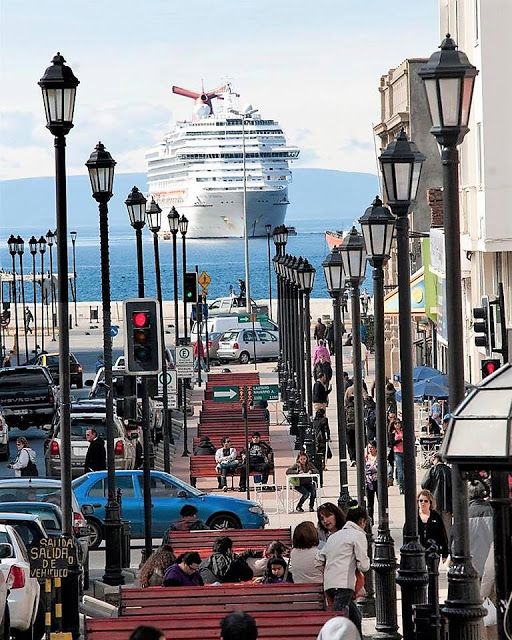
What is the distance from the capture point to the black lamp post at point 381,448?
16.2m

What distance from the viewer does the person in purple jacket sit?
1571cm

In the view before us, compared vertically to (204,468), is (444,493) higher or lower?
higher

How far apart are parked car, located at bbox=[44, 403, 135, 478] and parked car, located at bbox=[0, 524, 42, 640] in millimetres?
14750

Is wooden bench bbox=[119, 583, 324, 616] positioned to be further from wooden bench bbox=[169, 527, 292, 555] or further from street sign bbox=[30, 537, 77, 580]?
wooden bench bbox=[169, 527, 292, 555]

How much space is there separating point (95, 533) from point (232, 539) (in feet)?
17.1

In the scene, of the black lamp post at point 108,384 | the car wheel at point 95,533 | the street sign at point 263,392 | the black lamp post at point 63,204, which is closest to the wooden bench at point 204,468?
the street sign at point 263,392

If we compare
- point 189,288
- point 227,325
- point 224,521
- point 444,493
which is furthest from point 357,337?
point 227,325

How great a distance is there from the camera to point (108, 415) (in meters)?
24.5

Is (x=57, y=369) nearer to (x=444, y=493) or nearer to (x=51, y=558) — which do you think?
(x=444, y=493)

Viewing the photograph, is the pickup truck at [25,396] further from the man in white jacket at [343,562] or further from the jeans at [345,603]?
the jeans at [345,603]

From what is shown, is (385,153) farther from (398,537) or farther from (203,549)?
(398,537)

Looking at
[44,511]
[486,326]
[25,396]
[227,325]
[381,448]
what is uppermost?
[227,325]

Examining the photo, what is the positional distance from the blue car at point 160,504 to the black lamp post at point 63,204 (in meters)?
7.20

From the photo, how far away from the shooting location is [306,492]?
28.4 m
